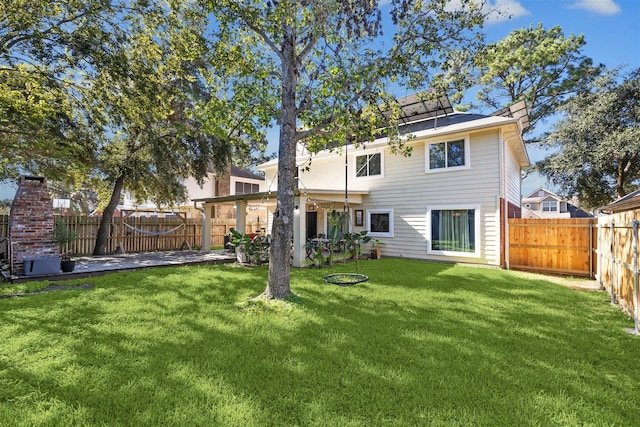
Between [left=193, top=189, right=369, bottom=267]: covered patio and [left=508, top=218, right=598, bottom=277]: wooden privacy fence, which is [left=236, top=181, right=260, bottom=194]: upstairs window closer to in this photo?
[left=193, top=189, right=369, bottom=267]: covered patio

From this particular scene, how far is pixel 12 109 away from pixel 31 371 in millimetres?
7473

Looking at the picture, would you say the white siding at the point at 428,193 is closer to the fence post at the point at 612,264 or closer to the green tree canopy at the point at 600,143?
the fence post at the point at 612,264

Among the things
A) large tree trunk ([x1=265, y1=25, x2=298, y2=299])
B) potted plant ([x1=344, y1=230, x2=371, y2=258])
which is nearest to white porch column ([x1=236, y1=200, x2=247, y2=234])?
potted plant ([x1=344, y1=230, x2=371, y2=258])

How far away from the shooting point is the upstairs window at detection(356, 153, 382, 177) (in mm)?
13273

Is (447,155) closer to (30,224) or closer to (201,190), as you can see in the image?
(30,224)

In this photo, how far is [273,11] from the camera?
5.41m

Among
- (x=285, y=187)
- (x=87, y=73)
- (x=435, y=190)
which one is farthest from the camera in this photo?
(x=435, y=190)

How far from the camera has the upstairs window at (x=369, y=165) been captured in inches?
523

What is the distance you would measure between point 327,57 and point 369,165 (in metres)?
7.57

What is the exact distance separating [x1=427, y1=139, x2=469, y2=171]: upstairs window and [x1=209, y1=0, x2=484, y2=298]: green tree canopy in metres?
5.18

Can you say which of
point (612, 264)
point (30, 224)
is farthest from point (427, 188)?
point (30, 224)

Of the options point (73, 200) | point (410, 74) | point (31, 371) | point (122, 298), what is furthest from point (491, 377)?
point (73, 200)

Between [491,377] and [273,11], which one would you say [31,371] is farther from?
[273,11]

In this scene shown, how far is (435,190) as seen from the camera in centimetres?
1162
